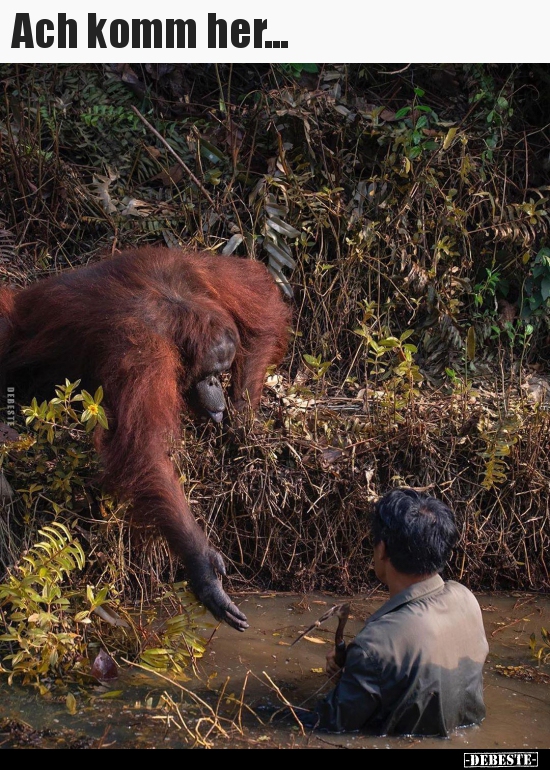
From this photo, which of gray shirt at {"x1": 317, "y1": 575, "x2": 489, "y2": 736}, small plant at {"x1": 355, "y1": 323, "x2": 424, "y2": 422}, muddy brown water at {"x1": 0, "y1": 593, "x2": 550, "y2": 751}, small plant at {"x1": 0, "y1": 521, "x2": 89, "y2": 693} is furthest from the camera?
small plant at {"x1": 355, "y1": 323, "x2": 424, "y2": 422}

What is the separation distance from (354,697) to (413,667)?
210 millimetres

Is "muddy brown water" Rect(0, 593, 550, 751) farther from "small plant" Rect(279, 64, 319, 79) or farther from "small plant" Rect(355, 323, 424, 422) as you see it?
"small plant" Rect(279, 64, 319, 79)

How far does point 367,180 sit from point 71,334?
8.28 feet

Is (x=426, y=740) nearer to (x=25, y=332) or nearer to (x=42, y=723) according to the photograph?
(x=42, y=723)

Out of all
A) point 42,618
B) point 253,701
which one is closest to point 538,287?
point 253,701

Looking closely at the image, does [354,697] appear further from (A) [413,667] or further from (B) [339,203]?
(B) [339,203]

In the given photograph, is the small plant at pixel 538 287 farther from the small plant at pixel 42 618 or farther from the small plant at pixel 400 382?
the small plant at pixel 42 618

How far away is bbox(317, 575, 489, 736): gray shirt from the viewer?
2801mm

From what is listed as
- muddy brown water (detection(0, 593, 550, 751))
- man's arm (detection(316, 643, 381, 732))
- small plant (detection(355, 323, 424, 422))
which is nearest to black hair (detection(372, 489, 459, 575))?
man's arm (detection(316, 643, 381, 732))

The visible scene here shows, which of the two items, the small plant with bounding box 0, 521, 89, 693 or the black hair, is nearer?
the black hair

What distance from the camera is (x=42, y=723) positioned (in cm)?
310

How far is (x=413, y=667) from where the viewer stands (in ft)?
9.18

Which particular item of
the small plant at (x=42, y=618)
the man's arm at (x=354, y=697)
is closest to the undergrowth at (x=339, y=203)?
the small plant at (x=42, y=618)

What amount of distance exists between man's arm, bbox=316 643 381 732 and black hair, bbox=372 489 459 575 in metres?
0.31
